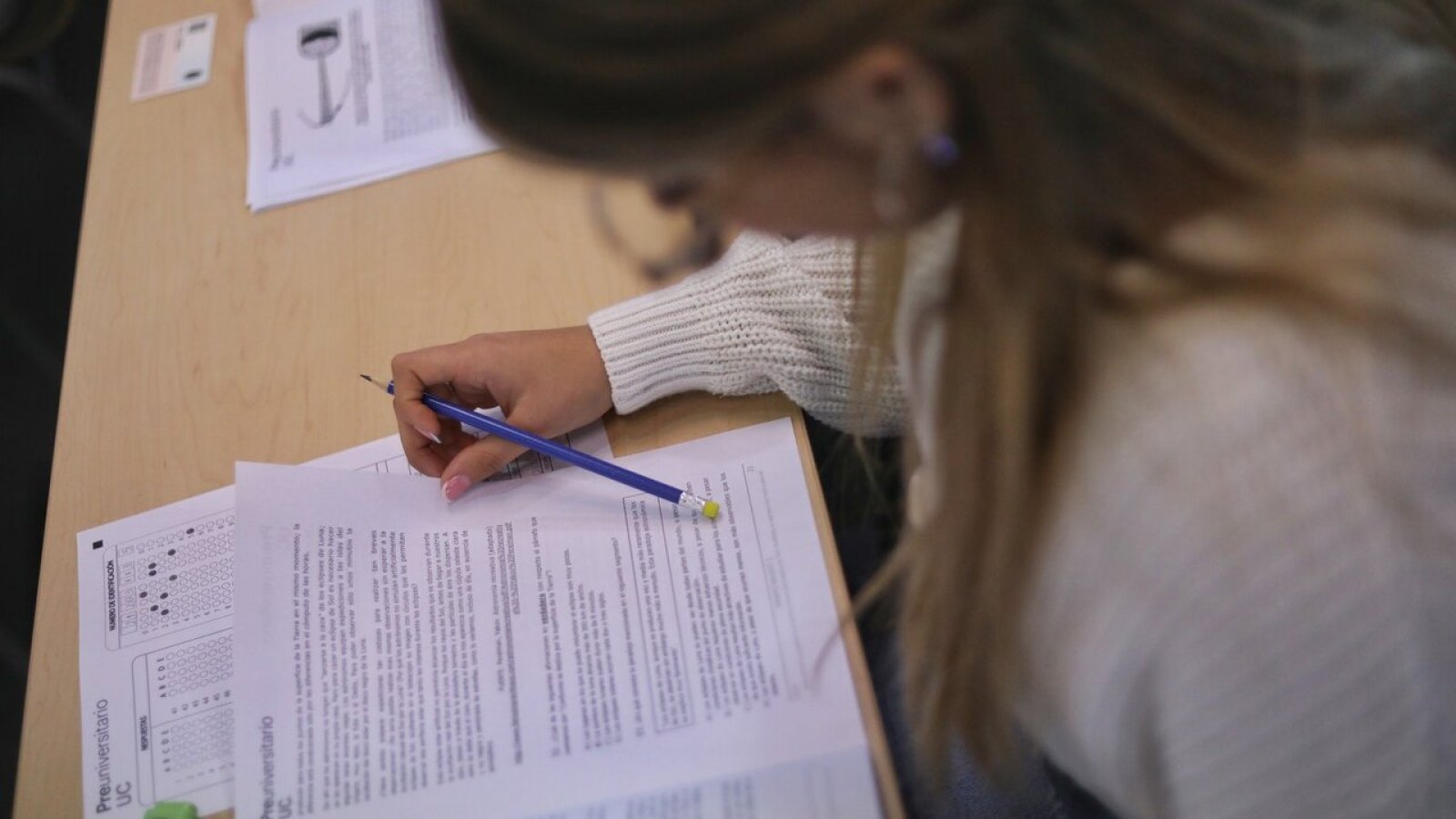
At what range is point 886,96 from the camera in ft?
1.29

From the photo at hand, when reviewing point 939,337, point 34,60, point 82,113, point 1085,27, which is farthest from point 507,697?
Answer: point 34,60

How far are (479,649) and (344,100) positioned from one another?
573 millimetres

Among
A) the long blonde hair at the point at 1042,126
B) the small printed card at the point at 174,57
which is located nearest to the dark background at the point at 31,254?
the small printed card at the point at 174,57

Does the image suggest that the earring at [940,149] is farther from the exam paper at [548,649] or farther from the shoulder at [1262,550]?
the exam paper at [548,649]

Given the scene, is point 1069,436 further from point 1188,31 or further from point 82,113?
point 82,113

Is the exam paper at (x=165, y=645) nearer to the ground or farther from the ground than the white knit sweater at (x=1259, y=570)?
nearer to the ground

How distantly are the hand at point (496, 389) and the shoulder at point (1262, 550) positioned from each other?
372 millimetres

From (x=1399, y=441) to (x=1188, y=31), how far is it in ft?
0.64

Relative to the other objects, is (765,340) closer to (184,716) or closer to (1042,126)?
(1042,126)

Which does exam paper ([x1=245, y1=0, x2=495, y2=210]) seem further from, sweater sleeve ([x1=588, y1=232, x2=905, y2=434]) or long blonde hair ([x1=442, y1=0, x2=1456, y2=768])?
long blonde hair ([x1=442, y1=0, x2=1456, y2=768])

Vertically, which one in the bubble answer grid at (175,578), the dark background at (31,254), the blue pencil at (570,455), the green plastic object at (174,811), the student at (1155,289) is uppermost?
the student at (1155,289)

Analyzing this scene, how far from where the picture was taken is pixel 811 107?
1.32 ft

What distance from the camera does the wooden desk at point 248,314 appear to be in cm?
76

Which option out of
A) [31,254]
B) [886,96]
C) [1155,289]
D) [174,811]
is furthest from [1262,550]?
[31,254]
